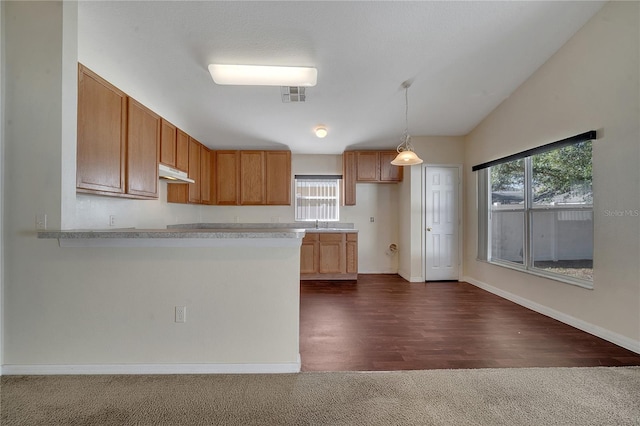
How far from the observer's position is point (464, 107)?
3.88 meters

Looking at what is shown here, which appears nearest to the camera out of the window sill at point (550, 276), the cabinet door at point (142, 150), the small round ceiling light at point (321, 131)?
the cabinet door at point (142, 150)

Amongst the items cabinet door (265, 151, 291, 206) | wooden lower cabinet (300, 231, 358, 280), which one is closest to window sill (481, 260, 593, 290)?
wooden lower cabinet (300, 231, 358, 280)

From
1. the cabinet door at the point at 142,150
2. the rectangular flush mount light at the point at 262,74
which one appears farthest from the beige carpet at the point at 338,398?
the rectangular flush mount light at the point at 262,74

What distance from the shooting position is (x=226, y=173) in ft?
16.1

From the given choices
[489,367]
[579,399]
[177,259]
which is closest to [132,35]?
[177,259]

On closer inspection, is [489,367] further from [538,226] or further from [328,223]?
[328,223]

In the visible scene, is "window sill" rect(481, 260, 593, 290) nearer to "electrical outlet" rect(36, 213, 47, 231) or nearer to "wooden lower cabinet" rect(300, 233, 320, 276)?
"wooden lower cabinet" rect(300, 233, 320, 276)

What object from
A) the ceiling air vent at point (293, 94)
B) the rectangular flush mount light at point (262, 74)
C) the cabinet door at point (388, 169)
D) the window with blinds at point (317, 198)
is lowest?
the window with blinds at point (317, 198)

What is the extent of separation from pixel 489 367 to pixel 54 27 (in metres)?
4.04

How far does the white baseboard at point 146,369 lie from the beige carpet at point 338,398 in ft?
0.15

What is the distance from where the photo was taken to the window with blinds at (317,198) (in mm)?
5352

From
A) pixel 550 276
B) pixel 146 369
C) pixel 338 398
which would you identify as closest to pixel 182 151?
pixel 146 369

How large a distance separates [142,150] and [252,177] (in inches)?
86.6

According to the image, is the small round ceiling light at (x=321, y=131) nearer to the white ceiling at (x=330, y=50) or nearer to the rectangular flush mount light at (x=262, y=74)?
the white ceiling at (x=330, y=50)
